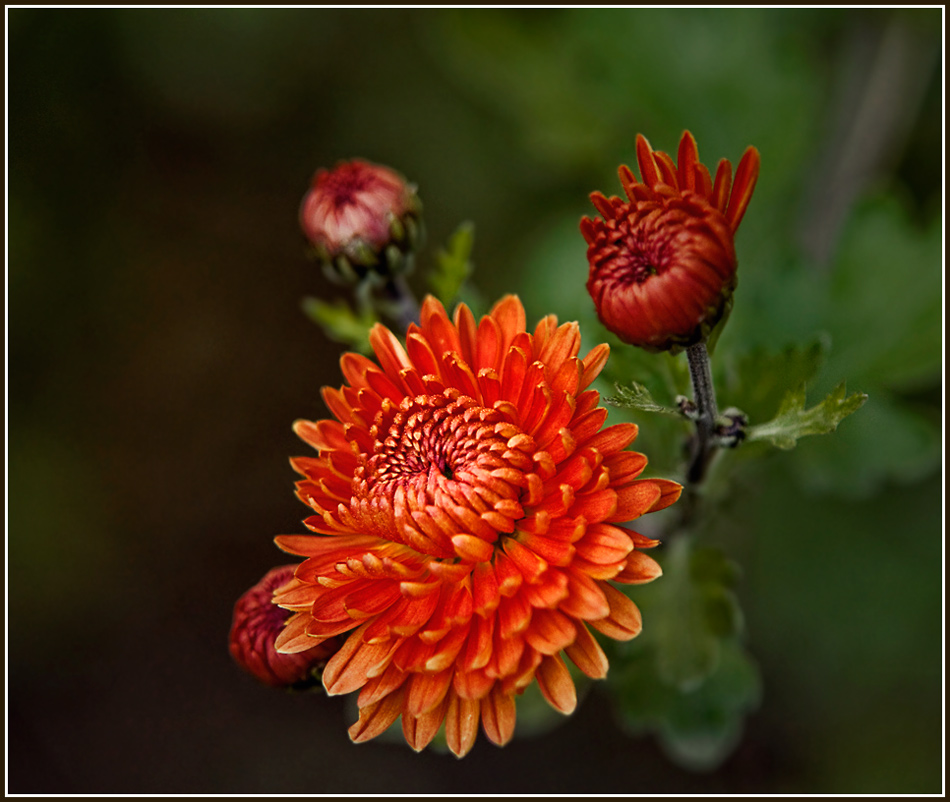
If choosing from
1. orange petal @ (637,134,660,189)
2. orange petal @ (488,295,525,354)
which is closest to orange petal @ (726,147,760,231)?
orange petal @ (637,134,660,189)

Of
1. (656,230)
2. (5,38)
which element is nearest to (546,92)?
(5,38)

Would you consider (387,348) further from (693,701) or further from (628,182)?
(693,701)

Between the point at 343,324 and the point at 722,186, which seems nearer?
the point at 722,186

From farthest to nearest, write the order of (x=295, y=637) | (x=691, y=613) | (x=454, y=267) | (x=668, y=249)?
1. (x=691, y=613)
2. (x=454, y=267)
3. (x=295, y=637)
4. (x=668, y=249)

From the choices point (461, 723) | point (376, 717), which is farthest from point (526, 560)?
point (376, 717)

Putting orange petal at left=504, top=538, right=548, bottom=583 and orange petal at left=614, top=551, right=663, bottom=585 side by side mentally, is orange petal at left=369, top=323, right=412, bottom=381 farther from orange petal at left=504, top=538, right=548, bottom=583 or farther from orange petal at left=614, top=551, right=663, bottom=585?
orange petal at left=614, top=551, right=663, bottom=585

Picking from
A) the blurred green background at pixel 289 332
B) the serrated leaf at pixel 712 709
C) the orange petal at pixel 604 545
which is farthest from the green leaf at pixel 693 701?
the orange petal at pixel 604 545

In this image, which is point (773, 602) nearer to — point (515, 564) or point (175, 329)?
point (515, 564)
